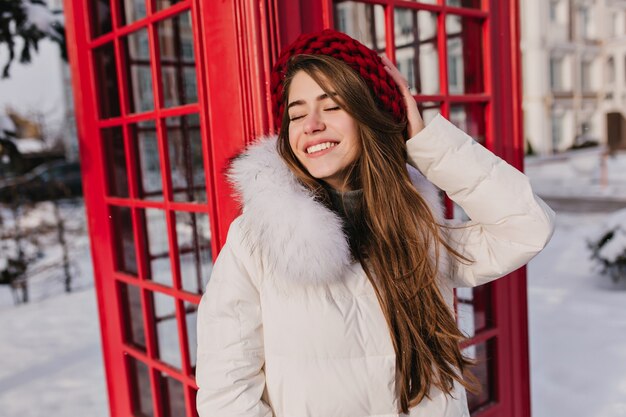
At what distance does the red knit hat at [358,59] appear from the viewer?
4.11ft

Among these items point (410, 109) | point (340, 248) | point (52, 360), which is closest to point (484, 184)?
point (410, 109)

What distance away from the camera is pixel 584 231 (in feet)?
27.3

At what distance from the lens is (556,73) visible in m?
24.7

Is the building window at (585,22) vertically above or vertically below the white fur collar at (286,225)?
above

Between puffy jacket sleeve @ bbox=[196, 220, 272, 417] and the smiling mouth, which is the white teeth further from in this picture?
puffy jacket sleeve @ bbox=[196, 220, 272, 417]

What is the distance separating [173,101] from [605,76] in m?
28.1

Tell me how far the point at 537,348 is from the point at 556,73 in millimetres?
23837

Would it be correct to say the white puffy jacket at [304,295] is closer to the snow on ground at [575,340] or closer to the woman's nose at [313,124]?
the woman's nose at [313,124]

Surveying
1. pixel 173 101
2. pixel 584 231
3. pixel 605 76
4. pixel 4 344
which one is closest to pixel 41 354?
pixel 4 344

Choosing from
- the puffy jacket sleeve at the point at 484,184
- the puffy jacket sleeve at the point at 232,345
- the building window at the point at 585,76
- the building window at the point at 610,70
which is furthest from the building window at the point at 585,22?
the puffy jacket sleeve at the point at 232,345

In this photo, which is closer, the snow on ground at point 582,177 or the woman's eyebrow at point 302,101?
the woman's eyebrow at point 302,101

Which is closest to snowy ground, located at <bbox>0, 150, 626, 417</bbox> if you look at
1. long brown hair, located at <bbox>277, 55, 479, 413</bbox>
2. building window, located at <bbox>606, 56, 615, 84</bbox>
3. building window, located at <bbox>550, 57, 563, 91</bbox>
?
long brown hair, located at <bbox>277, 55, 479, 413</bbox>

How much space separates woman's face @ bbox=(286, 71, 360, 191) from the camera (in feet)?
4.16

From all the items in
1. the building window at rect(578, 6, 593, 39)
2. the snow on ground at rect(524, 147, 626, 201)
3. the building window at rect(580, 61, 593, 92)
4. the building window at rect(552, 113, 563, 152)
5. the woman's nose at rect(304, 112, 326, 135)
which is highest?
the building window at rect(578, 6, 593, 39)
